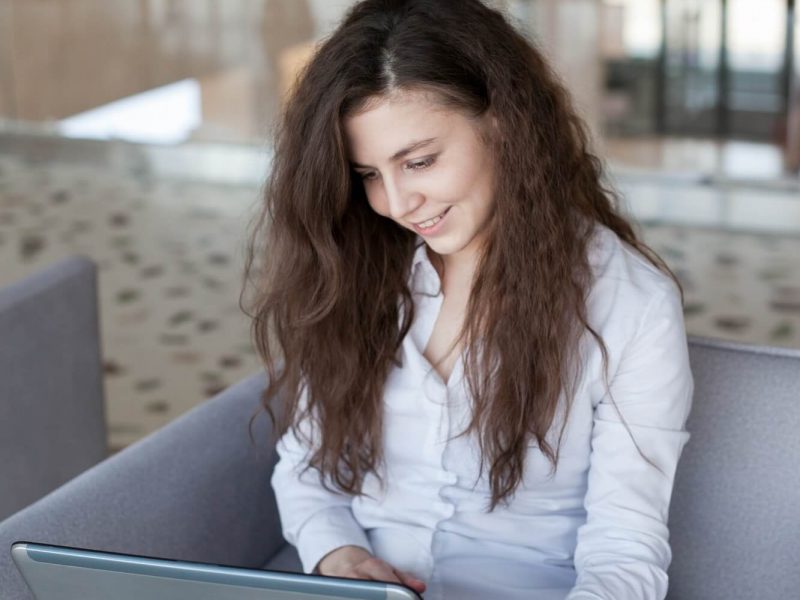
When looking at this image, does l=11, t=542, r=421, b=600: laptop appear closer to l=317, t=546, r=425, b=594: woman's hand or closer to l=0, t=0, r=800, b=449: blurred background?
l=317, t=546, r=425, b=594: woman's hand

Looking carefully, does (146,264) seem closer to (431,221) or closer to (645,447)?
(431,221)

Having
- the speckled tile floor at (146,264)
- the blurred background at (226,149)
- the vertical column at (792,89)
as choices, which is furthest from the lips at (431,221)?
A: the vertical column at (792,89)

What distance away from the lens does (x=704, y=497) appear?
5.20ft

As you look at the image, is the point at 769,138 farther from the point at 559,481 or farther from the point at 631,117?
the point at 559,481

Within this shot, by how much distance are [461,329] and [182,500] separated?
459mm

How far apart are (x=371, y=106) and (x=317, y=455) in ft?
1.63

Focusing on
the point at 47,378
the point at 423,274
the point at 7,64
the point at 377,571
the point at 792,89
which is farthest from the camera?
the point at 7,64

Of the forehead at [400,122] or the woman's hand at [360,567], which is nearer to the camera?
the forehead at [400,122]

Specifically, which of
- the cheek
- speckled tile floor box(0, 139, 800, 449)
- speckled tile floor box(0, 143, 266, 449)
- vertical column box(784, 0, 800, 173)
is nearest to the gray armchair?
the cheek

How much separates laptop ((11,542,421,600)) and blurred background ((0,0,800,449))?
6.98 ft

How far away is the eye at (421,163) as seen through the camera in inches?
55.2

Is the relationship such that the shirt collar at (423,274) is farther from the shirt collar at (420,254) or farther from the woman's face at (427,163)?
the woman's face at (427,163)

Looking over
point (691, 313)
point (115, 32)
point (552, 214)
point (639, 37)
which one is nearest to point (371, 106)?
point (552, 214)

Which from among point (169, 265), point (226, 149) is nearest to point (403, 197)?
point (169, 265)
